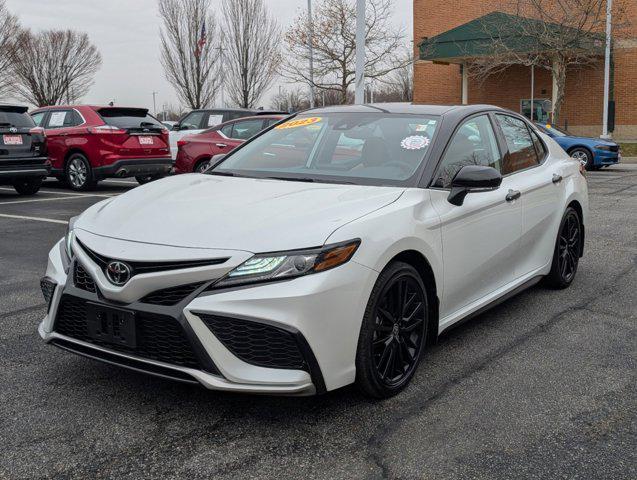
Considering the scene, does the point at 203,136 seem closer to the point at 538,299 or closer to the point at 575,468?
the point at 538,299

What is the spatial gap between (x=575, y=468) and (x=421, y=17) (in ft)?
113

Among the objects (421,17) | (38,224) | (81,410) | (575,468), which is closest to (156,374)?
(81,410)

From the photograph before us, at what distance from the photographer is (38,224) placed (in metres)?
9.16

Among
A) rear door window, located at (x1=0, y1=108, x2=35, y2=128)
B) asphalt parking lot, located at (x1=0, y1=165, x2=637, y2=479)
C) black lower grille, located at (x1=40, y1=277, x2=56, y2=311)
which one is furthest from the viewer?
rear door window, located at (x1=0, y1=108, x2=35, y2=128)

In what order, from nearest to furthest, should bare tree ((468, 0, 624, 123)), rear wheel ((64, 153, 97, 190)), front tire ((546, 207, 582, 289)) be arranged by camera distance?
Answer: front tire ((546, 207, 582, 289))
rear wheel ((64, 153, 97, 190))
bare tree ((468, 0, 624, 123))

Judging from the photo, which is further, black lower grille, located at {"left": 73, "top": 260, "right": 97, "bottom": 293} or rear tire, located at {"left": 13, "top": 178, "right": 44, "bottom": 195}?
rear tire, located at {"left": 13, "top": 178, "right": 44, "bottom": 195}

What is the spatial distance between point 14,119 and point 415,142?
980 cm

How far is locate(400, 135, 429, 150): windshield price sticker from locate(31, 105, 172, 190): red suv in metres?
9.59

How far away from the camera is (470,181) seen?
3789mm

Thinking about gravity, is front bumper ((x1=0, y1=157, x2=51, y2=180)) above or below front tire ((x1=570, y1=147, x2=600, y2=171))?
above

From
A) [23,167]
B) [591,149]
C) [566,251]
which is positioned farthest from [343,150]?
[591,149]

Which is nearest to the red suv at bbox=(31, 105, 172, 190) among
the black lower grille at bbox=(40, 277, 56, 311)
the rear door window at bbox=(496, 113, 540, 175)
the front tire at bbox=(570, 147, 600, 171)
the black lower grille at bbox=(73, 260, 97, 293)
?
the rear door window at bbox=(496, 113, 540, 175)

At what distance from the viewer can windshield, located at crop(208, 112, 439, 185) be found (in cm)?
401

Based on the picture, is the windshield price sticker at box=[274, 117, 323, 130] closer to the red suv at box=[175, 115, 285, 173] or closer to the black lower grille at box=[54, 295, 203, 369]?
the black lower grille at box=[54, 295, 203, 369]
